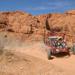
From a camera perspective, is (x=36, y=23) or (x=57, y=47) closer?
(x=57, y=47)

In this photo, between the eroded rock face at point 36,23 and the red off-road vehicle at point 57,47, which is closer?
the red off-road vehicle at point 57,47

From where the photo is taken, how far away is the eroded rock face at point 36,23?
37.8m

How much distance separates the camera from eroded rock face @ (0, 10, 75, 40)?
3784 cm

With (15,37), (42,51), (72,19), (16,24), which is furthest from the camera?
(72,19)

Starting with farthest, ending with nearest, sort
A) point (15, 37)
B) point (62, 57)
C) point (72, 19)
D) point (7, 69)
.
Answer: point (72, 19)
point (15, 37)
point (62, 57)
point (7, 69)

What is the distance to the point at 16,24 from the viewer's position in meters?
38.9

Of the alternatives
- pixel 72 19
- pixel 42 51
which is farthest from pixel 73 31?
pixel 42 51

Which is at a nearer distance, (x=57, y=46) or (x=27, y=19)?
(x=57, y=46)

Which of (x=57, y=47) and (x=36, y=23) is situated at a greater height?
(x=36, y=23)

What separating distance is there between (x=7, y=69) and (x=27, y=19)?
25.3 meters

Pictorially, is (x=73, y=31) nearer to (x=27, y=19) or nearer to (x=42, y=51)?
(x=27, y=19)

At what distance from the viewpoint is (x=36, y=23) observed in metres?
39.3

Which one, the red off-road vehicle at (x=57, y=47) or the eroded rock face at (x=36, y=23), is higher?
the eroded rock face at (x=36, y=23)

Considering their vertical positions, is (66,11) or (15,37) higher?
(66,11)
